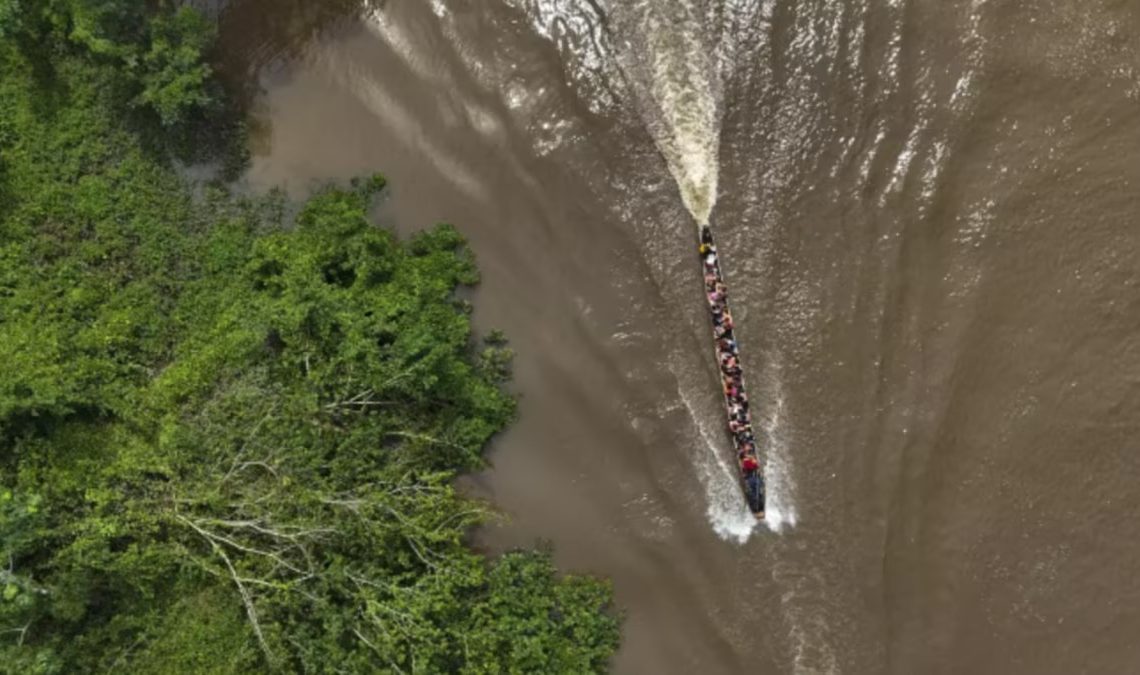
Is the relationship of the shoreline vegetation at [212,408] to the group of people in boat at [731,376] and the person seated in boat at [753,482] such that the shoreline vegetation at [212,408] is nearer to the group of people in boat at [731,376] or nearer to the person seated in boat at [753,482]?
the person seated in boat at [753,482]

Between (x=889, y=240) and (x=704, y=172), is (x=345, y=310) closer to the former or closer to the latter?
(x=704, y=172)

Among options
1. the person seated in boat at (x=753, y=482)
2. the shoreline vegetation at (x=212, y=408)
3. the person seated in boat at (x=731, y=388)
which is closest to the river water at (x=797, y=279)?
the person seated in boat at (x=753, y=482)

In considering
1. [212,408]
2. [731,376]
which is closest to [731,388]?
[731,376]

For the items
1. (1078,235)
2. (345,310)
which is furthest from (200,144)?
(1078,235)

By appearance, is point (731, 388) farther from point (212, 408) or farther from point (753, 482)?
point (212, 408)

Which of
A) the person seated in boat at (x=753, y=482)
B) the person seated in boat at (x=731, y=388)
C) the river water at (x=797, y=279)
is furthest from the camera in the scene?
the person seated in boat at (x=731, y=388)

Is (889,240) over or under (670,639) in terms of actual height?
over
